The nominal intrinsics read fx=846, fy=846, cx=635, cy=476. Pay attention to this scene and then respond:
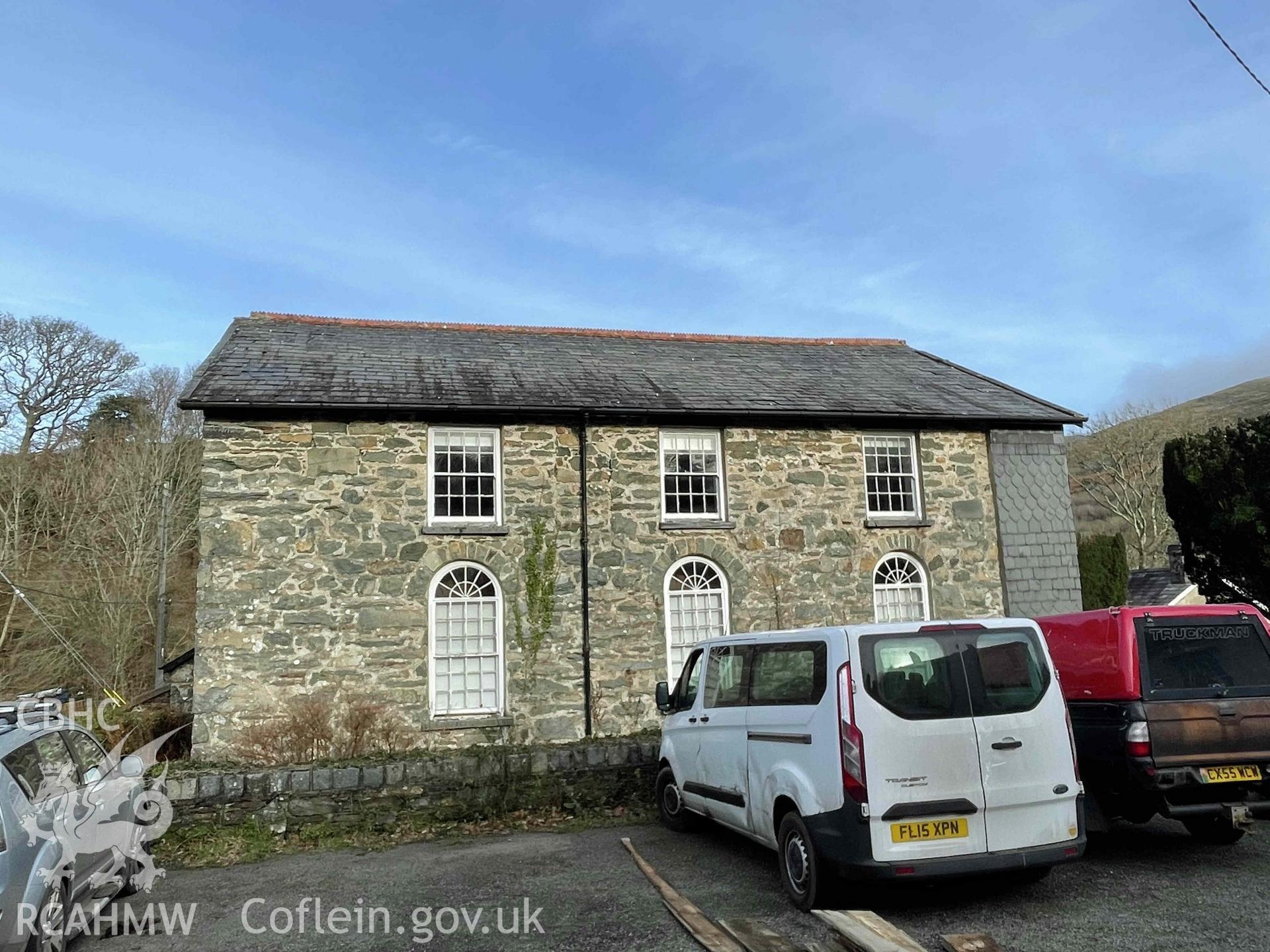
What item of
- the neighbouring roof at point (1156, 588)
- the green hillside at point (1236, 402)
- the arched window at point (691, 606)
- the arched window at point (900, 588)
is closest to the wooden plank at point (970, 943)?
the arched window at point (691, 606)

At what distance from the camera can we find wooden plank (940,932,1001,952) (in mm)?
4745

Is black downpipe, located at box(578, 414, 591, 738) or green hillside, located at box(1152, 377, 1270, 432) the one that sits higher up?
green hillside, located at box(1152, 377, 1270, 432)

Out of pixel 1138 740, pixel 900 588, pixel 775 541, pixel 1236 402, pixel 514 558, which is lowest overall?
pixel 1138 740

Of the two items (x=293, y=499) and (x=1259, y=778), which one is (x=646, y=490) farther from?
(x=1259, y=778)

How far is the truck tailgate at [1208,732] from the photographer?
259 inches

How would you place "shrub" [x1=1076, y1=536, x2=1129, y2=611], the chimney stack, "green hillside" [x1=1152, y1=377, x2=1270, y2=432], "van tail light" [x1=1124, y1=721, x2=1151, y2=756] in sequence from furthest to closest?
"green hillside" [x1=1152, y1=377, x2=1270, y2=432] < the chimney stack < "shrub" [x1=1076, y1=536, x2=1129, y2=611] < "van tail light" [x1=1124, y1=721, x2=1151, y2=756]

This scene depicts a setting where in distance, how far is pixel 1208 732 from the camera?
261 inches

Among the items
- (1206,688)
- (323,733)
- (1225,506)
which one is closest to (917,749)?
(1206,688)

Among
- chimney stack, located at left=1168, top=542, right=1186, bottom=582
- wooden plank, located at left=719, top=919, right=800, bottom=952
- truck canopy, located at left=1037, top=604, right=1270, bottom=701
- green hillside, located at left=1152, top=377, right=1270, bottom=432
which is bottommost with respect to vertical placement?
wooden plank, located at left=719, top=919, right=800, bottom=952

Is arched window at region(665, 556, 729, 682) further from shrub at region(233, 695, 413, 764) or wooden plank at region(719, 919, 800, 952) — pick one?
wooden plank at region(719, 919, 800, 952)

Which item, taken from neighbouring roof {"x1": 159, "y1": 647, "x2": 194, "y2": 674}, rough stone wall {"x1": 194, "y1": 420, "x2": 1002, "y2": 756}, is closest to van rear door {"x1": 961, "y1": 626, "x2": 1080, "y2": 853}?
rough stone wall {"x1": 194, "y1": 420, "x2": 1002, "y2": 756}

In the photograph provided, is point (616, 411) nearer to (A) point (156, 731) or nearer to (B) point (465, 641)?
(B) point (465, 641)

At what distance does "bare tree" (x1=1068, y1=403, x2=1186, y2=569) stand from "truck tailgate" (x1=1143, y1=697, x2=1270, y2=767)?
34.3 meters

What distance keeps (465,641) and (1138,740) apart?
9.87m
